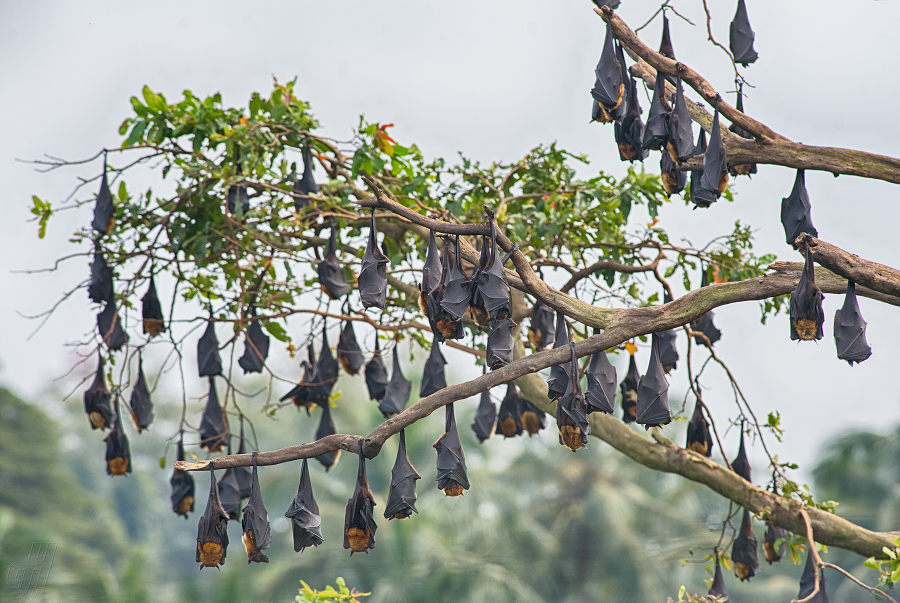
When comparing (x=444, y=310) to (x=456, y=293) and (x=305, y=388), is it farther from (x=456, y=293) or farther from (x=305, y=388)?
(x=305, y=388)

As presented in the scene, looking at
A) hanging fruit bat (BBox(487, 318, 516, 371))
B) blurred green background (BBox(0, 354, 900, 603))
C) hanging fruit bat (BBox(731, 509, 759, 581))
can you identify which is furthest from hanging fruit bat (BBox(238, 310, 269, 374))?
blurred green background (BBox(0, 354, 900, 603))

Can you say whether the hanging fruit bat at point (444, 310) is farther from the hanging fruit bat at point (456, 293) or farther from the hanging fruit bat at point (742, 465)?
the hanging fruit bat at point (742, 465)

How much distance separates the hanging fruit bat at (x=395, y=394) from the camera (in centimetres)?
483

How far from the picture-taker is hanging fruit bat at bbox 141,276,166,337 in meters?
4.99

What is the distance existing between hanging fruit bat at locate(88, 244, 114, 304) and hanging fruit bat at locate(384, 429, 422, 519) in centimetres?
243

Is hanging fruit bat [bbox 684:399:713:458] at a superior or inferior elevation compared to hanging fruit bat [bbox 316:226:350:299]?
inferior

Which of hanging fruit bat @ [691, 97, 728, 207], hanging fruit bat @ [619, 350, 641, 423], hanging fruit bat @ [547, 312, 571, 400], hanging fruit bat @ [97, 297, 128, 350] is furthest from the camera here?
hanging fruit bat @ [97, 297, 128, 350]

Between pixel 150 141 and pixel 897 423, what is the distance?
26.4 meters

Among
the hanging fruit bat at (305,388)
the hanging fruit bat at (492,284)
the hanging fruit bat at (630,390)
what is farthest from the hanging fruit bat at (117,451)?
the hanging fruit bat at (492,284)

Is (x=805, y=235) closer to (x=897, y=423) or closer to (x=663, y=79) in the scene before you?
(x=663, y=79)

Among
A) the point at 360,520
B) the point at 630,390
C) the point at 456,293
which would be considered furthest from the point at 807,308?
the point at 630,390

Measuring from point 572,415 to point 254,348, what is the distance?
2262 millimetres

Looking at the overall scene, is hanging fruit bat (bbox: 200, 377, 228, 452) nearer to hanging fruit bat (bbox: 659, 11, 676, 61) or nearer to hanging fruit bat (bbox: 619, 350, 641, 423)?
hanging fruit bat (bbox: 619, 350, 641, 423)

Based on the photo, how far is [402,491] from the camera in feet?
10.4
